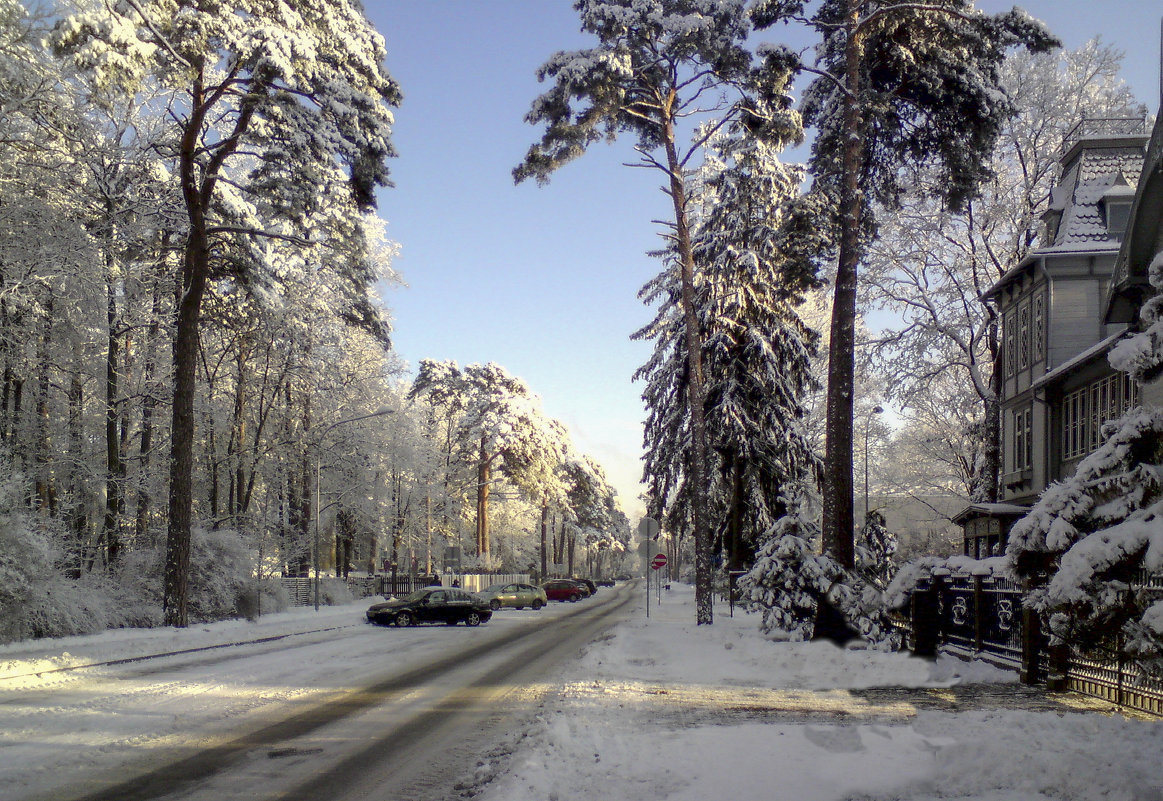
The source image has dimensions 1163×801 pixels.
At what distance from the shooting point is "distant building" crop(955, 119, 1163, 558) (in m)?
26.0

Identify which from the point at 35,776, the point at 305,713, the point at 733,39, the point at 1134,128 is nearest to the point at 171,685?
the point at 305,713

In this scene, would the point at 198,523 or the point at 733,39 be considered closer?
the point at 733,39

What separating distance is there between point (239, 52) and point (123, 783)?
51.2ft

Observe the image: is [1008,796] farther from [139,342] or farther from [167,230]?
[139,342]

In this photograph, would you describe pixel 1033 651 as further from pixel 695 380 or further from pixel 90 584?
pixel 90 584

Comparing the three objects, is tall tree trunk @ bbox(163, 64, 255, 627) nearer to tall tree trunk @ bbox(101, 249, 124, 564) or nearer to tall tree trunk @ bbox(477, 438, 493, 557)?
tall tree trunk @ bbox(101, 249, 124, 564)

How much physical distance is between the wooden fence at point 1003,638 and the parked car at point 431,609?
1623 cm

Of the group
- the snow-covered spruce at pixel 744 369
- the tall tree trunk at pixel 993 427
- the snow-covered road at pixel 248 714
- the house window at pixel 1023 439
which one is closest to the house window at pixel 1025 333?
the tall tree trunk at pixel 993 427

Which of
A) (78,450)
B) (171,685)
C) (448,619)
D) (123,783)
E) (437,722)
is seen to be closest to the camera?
(123,783)

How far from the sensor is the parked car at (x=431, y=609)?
96.6 ft

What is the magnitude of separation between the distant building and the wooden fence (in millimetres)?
9638

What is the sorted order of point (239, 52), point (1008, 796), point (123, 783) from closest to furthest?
1. point (1008, 796)
2. point (123, 783)
3. point (239, 52)

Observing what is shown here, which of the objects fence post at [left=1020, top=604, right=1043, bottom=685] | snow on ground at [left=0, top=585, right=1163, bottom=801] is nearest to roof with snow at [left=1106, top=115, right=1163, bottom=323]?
fence post at [left=1020, top=604, right=1043, bottom=685]

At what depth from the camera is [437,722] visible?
35.4 feet
